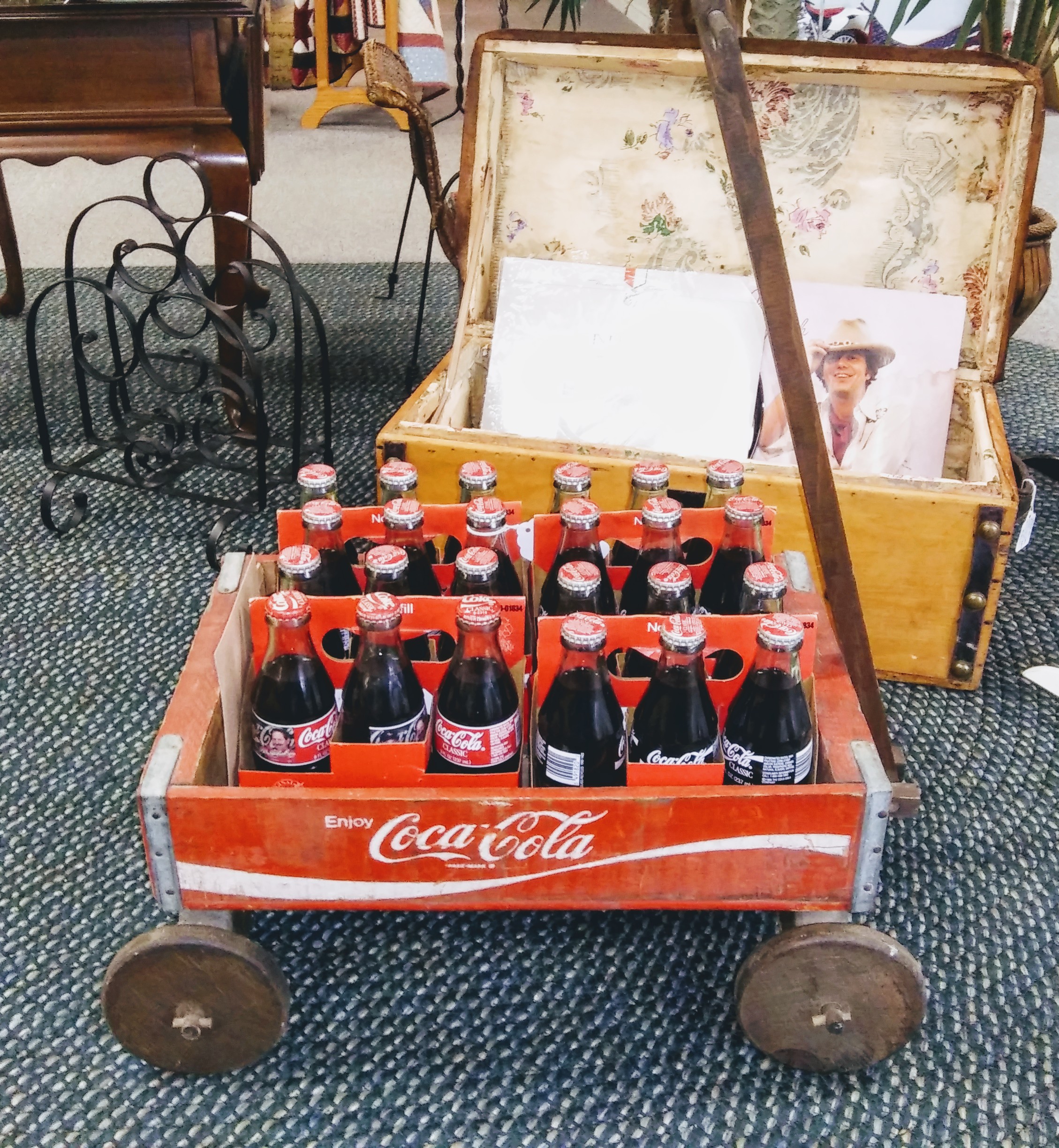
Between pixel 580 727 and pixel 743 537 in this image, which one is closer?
pixel 580 727

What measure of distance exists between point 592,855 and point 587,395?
0.98 meters

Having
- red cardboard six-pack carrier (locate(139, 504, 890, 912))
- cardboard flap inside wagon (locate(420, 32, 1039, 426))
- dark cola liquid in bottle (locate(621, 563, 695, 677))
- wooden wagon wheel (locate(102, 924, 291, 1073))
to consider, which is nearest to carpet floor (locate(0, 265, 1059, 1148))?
wooden wagon wheel (locate(102, 924, 291, 1073))

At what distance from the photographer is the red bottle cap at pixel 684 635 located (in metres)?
0.85

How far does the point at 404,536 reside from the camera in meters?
1.03

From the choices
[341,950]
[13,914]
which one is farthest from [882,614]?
[13,914]

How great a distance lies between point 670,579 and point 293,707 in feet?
1.15

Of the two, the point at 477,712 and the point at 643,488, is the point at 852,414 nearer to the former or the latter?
the point at 643,488

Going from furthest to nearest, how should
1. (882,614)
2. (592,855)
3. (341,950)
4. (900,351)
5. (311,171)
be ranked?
(311,171) → (900,351) → (882,614) → (341,950) → (592,855)

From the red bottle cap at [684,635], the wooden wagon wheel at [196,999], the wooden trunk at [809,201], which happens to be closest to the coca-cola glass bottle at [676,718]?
the red bottle cap at [684,635]

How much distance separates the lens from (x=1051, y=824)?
128 centimetres

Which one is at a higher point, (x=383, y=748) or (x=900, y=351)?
(x=900, y=351)

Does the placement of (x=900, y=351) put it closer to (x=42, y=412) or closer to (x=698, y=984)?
(x=698, y=984)

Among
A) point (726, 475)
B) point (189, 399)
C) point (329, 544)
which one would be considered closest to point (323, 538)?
point (329, 544)

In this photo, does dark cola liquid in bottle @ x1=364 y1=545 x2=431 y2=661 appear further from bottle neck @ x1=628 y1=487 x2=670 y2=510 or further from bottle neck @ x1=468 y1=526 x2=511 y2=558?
bottle neck @ x1=628 y1=487 x2=670 y2=510
